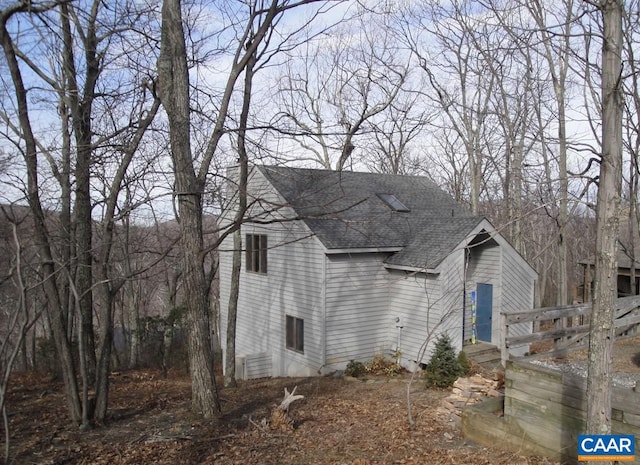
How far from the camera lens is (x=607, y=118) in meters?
4.62

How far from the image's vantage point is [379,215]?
56.0 feet

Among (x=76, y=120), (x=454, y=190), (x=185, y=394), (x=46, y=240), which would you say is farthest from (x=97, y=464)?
(x=454, y=190)

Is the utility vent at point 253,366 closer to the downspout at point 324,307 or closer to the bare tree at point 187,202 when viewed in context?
the downspout at point 324,307

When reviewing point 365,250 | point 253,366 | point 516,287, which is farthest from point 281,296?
point 516,287

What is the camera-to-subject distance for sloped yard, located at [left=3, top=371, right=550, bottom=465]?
645cm

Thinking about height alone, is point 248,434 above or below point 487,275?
below

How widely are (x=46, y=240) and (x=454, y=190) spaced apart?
Answer: 1143 inches

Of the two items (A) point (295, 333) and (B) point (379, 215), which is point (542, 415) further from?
(B) point (379, 215)

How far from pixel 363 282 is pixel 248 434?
8.39 m

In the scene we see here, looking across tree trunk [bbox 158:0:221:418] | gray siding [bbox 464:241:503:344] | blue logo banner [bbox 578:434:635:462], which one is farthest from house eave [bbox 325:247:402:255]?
blue logo banner [bbox 578:434:635:462]

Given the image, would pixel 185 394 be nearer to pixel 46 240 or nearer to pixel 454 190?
pixel 46 240

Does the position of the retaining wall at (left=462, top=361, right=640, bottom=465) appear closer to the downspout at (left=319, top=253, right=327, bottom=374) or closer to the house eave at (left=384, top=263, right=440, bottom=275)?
the house eave at (left=384, top=263, right=440, bottom=275)

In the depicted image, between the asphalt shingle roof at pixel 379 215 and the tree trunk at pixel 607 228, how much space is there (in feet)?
27.0

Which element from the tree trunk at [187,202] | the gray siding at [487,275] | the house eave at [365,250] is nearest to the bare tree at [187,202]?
the tree trunk at [187,202]
